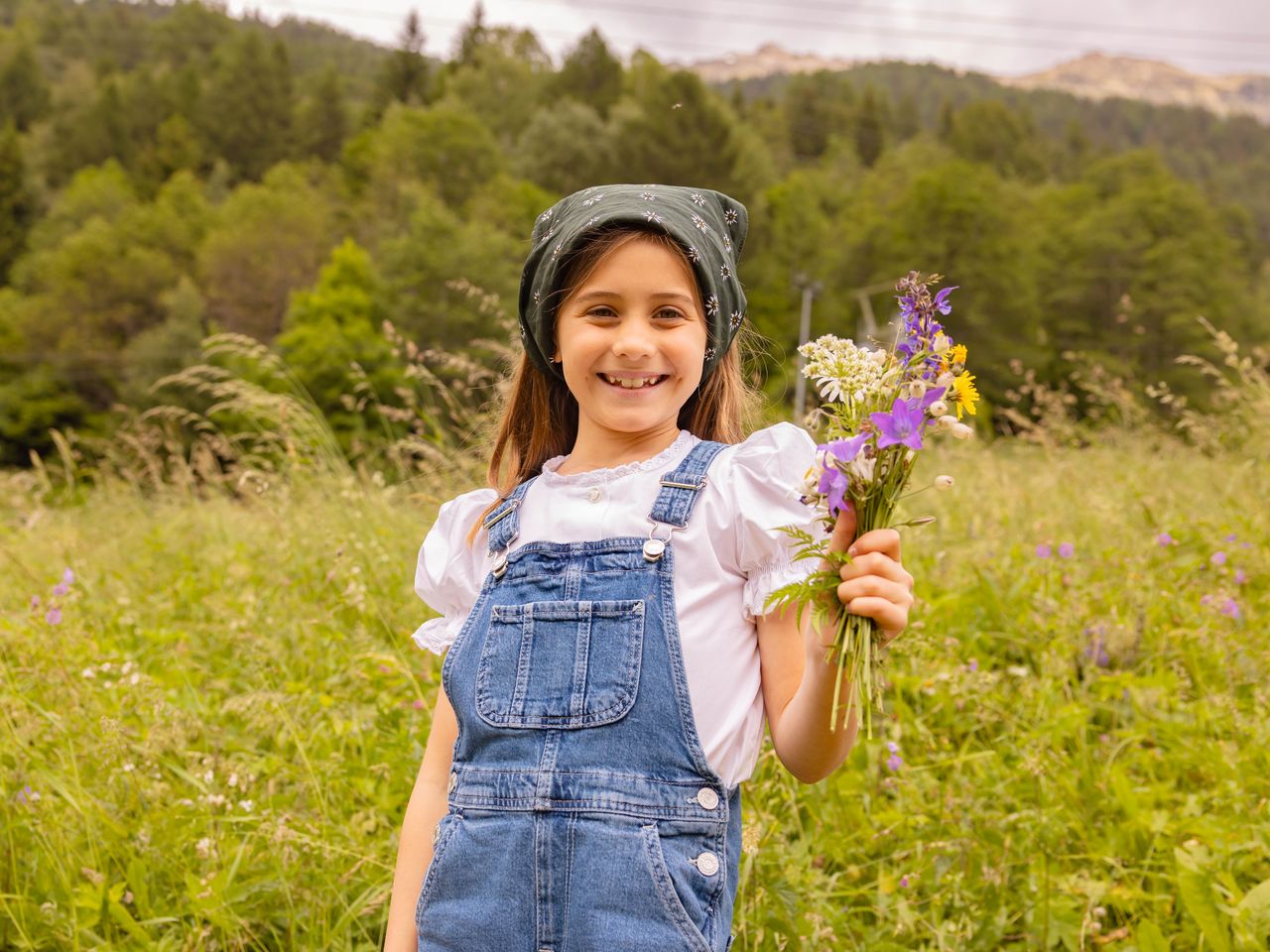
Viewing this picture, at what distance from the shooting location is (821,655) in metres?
1.19

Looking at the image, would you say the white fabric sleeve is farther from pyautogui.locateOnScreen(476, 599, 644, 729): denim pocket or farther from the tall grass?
the tall grass

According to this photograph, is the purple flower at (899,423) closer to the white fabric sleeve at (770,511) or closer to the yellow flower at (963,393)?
the yellow flower at (963,393)

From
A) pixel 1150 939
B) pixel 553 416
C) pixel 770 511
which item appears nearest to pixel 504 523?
pixel 553 416

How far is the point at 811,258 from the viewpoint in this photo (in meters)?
44.5

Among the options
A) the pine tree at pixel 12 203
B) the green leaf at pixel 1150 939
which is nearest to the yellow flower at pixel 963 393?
the green leaf at pixel 1150 939

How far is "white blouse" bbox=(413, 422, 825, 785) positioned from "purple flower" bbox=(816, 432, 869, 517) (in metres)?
0.26

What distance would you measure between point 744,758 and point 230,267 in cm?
4477

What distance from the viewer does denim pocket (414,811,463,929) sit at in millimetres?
1388

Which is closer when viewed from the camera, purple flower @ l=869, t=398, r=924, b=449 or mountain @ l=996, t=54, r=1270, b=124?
purple flower @ l=869, t=398, r=924, b=449

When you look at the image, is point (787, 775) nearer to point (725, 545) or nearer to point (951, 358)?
point (725, 545)

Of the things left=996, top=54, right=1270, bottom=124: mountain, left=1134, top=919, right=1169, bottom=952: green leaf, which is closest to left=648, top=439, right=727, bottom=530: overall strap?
left=1134, top=919, right=1169, bottom=952: green leaf

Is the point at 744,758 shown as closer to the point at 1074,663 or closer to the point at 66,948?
the point at 66,948

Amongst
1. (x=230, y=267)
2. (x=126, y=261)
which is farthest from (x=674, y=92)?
(x=126, y=261)

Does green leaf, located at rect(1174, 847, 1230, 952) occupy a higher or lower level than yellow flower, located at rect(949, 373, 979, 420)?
lower
